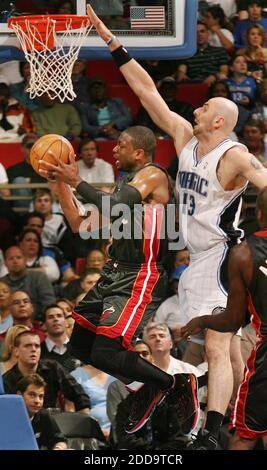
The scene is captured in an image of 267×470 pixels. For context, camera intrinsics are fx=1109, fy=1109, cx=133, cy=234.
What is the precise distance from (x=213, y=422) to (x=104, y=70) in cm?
714

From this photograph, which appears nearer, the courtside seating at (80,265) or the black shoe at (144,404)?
the black shoe at (144,404)

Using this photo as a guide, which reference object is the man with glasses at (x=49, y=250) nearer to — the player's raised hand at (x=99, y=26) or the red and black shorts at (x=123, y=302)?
the red and black shorts at (x=123, y=302)

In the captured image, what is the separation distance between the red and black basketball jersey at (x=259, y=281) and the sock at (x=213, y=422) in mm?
858

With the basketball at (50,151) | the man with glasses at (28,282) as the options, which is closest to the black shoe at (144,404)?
the basketball at (50,151)

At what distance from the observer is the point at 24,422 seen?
279 inches

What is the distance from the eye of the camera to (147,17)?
9000mm

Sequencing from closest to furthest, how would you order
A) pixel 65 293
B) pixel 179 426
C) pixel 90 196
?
pixel 90 196
pixel 179 426
pixel 65 293

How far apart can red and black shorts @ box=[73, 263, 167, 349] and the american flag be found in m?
2.10

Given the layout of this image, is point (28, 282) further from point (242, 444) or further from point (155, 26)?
point (242, 444)

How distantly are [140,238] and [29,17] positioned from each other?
2.00 meters

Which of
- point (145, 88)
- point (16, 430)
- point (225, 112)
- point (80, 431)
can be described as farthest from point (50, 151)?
point (80, 431)

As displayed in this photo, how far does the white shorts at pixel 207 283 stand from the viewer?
7.85 meters

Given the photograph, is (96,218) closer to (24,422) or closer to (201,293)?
(201,293)

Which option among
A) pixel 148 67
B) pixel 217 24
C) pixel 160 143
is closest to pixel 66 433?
pixel 160 143
